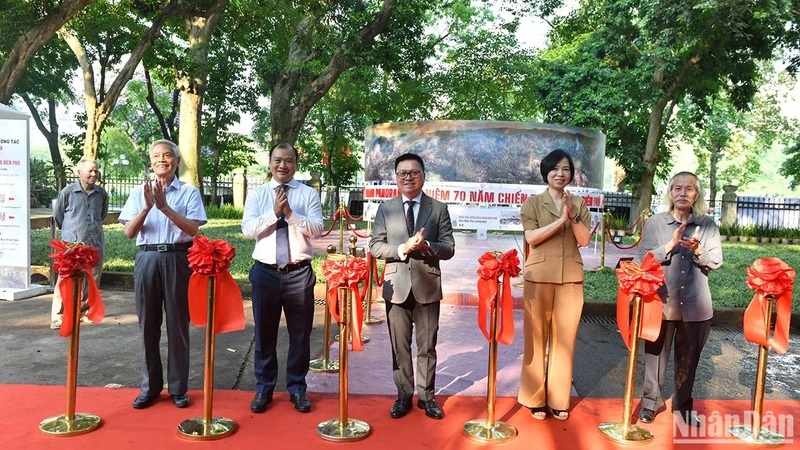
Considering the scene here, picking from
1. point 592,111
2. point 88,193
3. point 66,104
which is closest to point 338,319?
point 88,193

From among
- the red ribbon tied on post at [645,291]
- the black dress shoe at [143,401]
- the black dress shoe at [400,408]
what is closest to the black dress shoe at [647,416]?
the red ribbon tied on post at [645,291]

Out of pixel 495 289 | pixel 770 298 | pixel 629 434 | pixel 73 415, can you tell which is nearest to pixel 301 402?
pixel 73 415

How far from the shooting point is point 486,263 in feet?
12.4

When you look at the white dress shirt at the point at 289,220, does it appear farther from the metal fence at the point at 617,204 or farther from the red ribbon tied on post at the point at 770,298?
the metal fence at the point at 617,204

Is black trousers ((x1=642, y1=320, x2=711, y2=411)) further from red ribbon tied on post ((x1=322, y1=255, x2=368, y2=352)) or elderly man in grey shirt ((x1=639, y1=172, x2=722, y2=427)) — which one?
red ribbon tied on post ((x1=322, y1=255, x2=368, y2=352))

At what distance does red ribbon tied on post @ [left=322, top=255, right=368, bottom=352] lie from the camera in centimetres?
366

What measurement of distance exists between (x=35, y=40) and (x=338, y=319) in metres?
7.42

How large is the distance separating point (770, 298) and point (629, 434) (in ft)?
4.05

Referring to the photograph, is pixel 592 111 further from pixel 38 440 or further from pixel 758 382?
pixel 38 440

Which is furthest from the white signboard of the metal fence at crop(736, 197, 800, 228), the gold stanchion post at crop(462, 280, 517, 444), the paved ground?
the metal fence at crop(736, 197, 800, 228)

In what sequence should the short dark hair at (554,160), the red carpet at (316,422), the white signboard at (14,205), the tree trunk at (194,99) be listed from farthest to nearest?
the tree trunk at (194,99)
the white signboard at (14,205)
the short dark hair at (554,160)
the red carpet at (316,422)

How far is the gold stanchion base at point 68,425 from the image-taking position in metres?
3.53

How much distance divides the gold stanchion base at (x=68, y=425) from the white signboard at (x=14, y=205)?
4.72m

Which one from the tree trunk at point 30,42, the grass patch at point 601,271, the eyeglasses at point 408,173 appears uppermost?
the tree trunk at point 30,42
